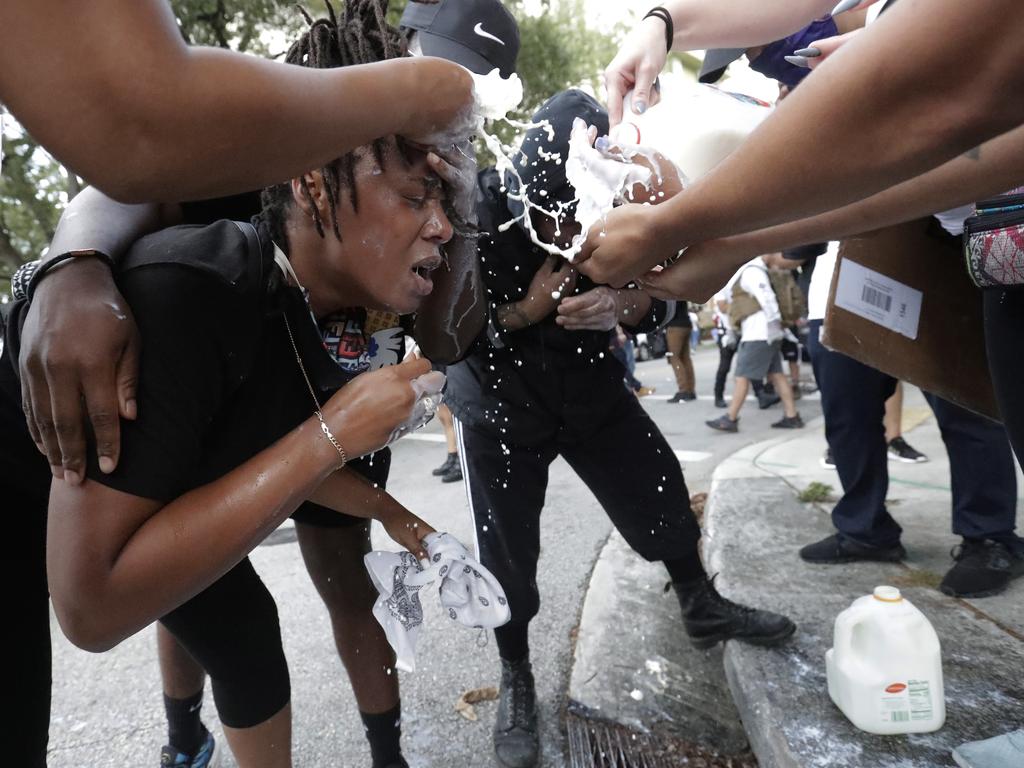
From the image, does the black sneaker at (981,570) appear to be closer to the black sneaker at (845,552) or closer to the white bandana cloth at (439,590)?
the black sneaker at (845,552)

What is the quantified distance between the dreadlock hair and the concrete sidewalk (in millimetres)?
1614

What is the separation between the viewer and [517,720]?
6.40 feet


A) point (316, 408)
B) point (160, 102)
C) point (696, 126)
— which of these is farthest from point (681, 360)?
point (160, 102)

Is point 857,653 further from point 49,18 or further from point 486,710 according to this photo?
point 49,18

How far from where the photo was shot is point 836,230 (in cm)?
144

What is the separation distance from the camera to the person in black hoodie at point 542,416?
75.0 inches

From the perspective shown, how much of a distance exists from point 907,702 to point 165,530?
5.53 feet

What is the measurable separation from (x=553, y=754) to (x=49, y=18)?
1.97m

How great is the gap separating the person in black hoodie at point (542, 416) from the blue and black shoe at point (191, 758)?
853 millimetres

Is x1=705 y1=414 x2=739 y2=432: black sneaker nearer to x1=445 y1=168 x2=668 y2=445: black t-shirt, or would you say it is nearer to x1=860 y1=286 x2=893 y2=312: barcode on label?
x1=860 y1=286 x2=893 y2=312: barcode on label

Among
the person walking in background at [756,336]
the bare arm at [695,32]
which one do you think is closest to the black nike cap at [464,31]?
the bare arm at [695,32]

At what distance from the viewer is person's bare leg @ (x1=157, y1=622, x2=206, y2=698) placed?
191 cm

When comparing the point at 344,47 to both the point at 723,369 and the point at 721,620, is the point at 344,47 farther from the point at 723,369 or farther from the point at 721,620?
the point at 723,369

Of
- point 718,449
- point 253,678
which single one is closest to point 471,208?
point 253,678
